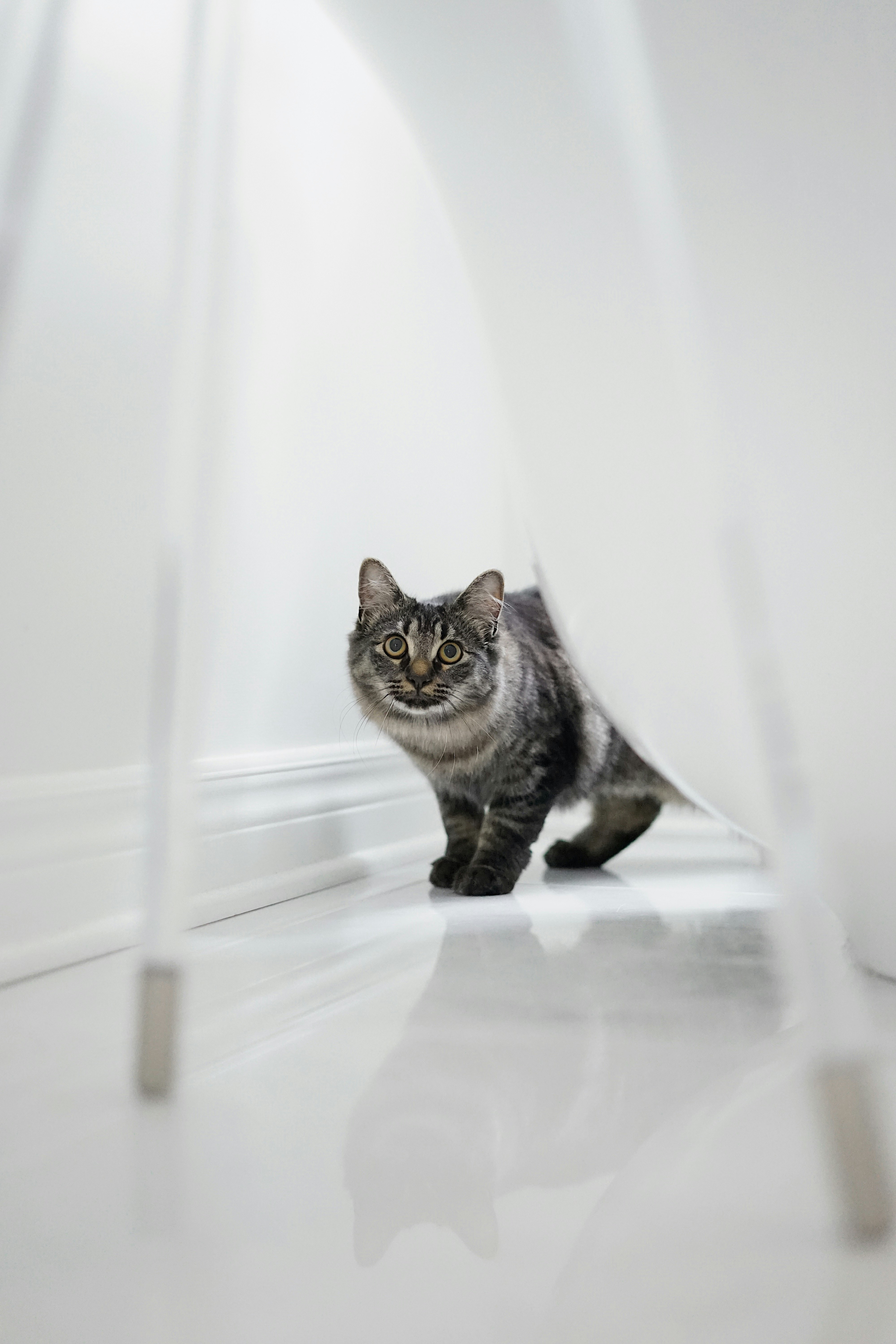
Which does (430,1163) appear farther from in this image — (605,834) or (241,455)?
(605,834)

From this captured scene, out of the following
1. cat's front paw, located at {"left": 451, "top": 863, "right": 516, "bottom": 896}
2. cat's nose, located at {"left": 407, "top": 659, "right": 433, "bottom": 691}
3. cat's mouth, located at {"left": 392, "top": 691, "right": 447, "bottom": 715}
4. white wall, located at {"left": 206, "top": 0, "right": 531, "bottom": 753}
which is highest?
white wall, located at {"left": 206, "top": 0, "right": 531, "bottom": 753}

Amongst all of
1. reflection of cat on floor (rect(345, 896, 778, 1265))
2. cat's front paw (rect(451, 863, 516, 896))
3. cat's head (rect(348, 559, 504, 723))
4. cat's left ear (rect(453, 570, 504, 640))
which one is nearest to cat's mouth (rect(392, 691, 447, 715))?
cat's head (rect(348, 559, 504, 723))

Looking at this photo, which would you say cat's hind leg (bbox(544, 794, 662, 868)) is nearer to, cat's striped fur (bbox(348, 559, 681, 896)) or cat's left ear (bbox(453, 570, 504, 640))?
cat's striped fur (bbox(348, 559, 681, 896))

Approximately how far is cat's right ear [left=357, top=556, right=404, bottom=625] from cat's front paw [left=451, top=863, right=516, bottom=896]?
411 mm

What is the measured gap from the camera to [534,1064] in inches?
31.0

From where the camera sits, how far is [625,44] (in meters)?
0.54

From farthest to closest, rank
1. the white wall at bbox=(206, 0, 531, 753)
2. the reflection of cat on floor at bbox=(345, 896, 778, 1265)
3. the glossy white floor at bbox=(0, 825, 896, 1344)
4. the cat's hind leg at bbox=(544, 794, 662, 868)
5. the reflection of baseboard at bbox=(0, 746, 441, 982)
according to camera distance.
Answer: the cat's hind leg at bbox=(544, 794, 662, 868) < the white wall at bbox=(206, 0, 531, 753) < the reflection of baseboard at bbox=(0, 746, 441, 982) < the reflection of cat on floor at bbox=(345, 896, 778, 1265) < the glossy white floor at bbox=(0, 825, 896, 1344)

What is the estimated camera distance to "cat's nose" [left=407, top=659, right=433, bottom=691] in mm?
1514

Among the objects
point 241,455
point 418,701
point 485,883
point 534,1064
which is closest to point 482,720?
point 418,701

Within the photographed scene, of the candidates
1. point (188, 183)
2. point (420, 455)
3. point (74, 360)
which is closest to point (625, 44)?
point (188, 183)

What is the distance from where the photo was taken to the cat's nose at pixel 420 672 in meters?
1.51

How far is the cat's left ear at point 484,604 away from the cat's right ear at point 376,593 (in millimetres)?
94

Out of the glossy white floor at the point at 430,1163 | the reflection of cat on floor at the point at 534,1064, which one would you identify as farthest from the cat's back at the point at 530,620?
the glossy white floor at the point at 430,1163

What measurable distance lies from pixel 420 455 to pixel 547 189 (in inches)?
59.8
